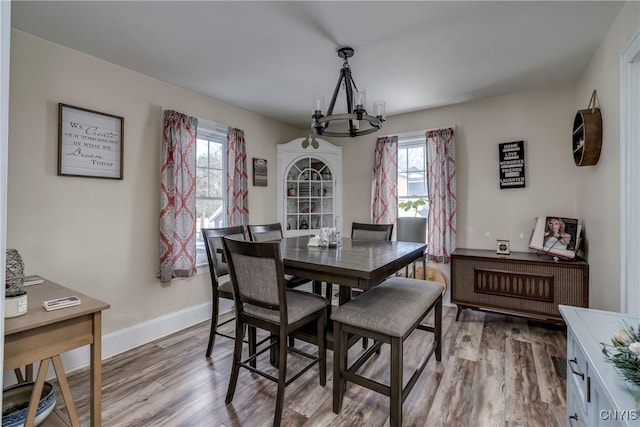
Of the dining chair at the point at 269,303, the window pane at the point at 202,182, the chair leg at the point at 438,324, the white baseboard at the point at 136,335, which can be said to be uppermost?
the window pane at the point at 202,182

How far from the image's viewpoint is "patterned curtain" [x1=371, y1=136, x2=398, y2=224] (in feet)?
13.1

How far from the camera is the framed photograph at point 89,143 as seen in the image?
7.43ft

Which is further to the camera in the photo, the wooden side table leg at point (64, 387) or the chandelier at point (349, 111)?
the chandelier at point (349, 111)

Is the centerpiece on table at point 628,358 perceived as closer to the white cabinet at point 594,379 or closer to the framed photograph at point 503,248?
the white cabinet at point 594,379

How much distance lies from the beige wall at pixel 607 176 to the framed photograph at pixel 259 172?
3344mm

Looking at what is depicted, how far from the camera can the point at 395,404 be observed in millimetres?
1599

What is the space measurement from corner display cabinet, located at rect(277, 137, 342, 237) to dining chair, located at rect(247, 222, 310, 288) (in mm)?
1095

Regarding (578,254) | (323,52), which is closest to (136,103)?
(323,52)

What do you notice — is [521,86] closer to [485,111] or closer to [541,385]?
[485,111]

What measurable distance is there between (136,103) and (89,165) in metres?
0.70

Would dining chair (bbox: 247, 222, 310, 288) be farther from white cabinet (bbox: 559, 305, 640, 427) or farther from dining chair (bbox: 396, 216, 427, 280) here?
white cabinet (bbox: 559, 305, 640, 427)

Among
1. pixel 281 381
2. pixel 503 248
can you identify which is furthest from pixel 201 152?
pixel 503 248

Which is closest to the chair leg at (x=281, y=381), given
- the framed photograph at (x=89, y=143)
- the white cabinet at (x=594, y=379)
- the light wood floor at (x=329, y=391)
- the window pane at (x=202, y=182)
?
the light wood floor at (x=329, y=391)

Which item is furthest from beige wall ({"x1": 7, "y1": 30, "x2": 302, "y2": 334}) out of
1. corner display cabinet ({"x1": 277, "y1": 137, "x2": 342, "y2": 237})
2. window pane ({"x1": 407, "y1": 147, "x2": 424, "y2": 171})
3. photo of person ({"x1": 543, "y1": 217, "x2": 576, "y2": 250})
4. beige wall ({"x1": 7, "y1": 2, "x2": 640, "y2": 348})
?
photo of person ({"x1": 543, "y1": 217, "x2": 576, "y2": 250})
